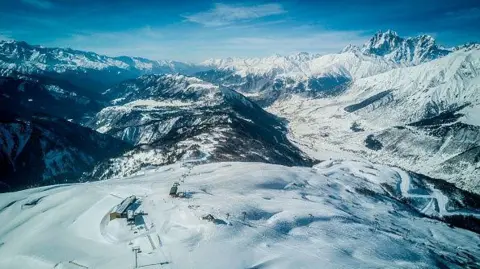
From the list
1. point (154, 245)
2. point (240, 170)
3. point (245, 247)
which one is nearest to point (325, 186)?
point (240, 170)

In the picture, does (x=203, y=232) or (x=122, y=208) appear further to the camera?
(x=122, y=208)

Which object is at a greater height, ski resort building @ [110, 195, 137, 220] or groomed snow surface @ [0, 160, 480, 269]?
ski resort building @ [110, 195, 137, 220]

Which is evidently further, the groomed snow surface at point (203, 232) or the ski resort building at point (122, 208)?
the ski resort building at point (122, 208)

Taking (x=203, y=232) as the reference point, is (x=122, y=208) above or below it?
above

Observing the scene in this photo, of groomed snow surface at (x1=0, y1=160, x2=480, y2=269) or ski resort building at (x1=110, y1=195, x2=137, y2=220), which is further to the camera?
ski resort building at (x1=110, y1=195, x2=137, y2=220)

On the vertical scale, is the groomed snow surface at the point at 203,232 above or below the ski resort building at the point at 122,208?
below
